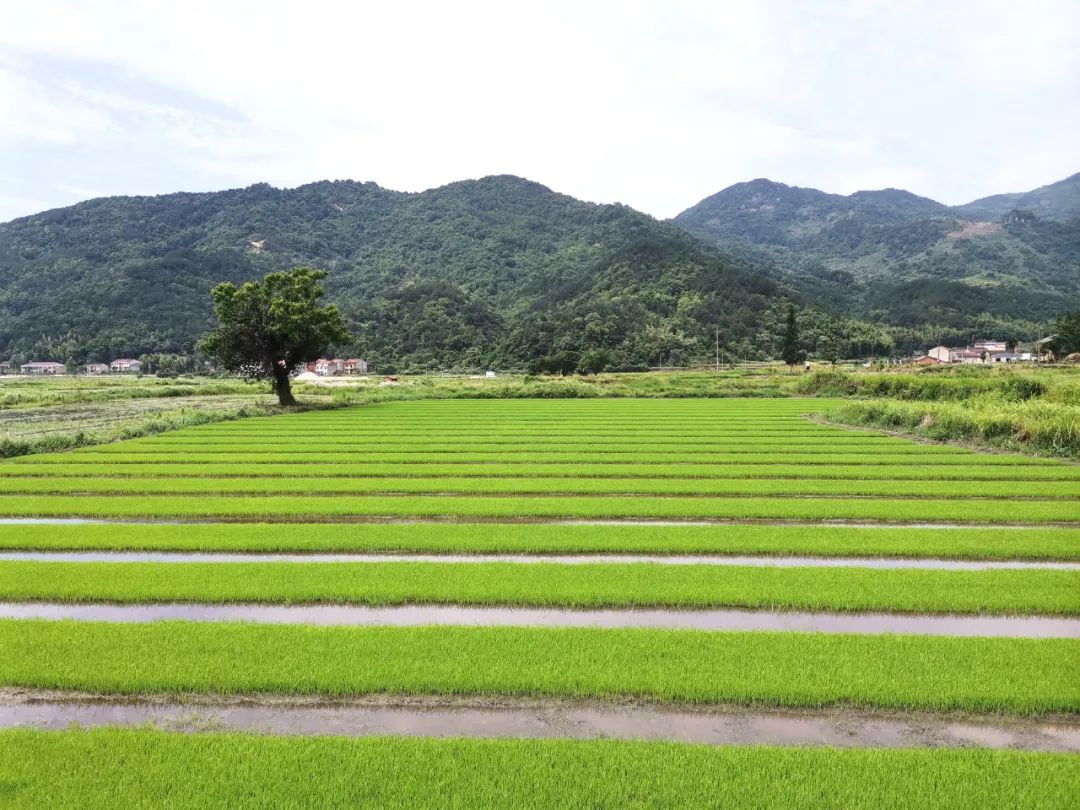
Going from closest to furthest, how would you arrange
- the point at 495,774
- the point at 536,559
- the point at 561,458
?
the point at 495,774 → the point at 536,559 → the point at 561,458

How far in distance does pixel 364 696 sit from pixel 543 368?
73.9 meters

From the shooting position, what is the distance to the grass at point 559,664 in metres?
6.13

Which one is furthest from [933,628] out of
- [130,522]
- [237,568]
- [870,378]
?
[870,378]

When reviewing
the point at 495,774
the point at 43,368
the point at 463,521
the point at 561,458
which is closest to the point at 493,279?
the point at 43,368

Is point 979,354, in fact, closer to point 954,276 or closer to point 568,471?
point 954,276

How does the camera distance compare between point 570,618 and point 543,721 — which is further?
point 570,618

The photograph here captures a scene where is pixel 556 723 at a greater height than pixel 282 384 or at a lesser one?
lesser

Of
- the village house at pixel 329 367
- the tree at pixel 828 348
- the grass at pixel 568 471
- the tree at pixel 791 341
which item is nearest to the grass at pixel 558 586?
the grass at pixel 568 471

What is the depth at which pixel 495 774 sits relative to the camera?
4.93m

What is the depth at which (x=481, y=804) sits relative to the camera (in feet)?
15.1

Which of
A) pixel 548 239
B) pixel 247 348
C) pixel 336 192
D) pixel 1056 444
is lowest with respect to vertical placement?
pixel 1056 444

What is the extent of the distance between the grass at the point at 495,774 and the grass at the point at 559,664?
2.91 feet

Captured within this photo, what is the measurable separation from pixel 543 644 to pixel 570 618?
108 cm

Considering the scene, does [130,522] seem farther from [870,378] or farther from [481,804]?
[870,378]
